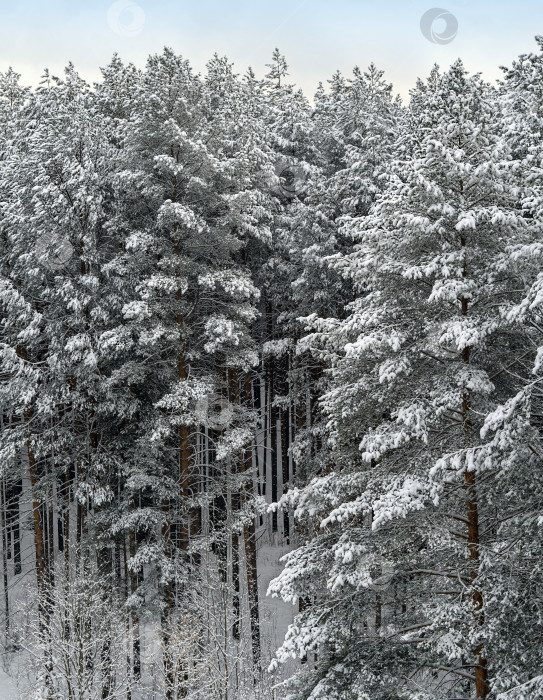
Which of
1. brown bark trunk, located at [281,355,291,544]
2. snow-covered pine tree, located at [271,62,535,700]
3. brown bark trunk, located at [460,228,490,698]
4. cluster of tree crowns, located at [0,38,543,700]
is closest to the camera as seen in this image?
snow-covered pine tree, located at [271,62,535,700]

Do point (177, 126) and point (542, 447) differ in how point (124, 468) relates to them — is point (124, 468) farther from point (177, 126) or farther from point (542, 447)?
point (542, 447)

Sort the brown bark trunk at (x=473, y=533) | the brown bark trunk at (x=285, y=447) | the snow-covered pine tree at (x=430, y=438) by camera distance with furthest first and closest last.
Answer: the brown bark trunk at (x=285, y=447) → the brown bark trunk at (x=473, y=533) → the snow-covered pine tree at (x=430, y=438)

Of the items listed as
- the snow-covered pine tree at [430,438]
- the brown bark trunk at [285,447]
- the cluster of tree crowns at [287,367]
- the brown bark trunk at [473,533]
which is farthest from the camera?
the brown bark trunk at [285,447]

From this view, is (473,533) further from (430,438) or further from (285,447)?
(285,447)

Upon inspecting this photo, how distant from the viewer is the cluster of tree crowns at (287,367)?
8.89 metres

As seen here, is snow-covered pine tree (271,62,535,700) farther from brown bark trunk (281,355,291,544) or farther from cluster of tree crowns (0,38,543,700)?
brown bark trunk (281,355,291,544)

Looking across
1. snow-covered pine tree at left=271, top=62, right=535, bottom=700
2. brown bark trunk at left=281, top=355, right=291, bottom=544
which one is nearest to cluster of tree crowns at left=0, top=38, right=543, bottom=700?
snow-covered pine tree at left=271, top=62, right=535, bottom=700

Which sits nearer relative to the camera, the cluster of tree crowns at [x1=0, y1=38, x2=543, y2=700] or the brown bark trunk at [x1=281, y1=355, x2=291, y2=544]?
the cluster of tree crowns at [x1=0, y1=38, x2=543, y2=700]

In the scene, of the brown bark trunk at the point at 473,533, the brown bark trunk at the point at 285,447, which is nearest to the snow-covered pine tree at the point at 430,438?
the brown bark trunk at the point at 473,533

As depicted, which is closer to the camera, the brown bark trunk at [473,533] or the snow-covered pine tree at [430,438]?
the snow-covered pine tree at [430,438]

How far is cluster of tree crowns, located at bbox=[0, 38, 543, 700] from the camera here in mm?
8891

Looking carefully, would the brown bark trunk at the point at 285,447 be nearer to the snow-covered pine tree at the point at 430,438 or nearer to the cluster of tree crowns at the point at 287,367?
the cluster of tree crowns at the point at 287,367

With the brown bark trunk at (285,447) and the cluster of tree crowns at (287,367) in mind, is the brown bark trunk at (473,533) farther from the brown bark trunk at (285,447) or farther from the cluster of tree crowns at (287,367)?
the brown bark trunk at (285,447)

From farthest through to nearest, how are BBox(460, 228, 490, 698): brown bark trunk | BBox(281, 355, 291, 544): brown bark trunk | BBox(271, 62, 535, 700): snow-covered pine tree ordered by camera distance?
BBox(281, 355, 291, 544): brown bark trunk, BBox(460, 228, 490, 698): brown bark trunk, BBox(271, 62, 535, 700): snow-covered pine tree
